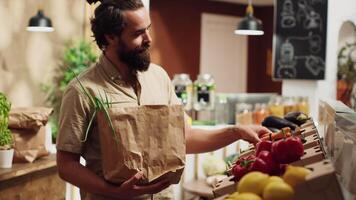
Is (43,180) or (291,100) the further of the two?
(291,100)

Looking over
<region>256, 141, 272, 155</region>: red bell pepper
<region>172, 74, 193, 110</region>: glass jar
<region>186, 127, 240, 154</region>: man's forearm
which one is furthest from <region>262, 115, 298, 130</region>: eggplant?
<region>172, 74, 193, 110</region>: glass jar

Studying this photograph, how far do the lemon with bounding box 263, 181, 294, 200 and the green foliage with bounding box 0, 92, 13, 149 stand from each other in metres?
2.08

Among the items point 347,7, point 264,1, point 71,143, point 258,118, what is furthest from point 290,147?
point 264,1

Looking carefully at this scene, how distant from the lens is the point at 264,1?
11.0 meters

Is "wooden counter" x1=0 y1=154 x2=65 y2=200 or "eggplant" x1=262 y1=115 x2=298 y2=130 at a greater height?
"eggplant" x1=262 y1=115 x2=298 y2=130

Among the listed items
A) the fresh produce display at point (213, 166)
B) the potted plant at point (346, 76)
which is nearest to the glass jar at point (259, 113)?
the fresh produce display at point (213, 166)

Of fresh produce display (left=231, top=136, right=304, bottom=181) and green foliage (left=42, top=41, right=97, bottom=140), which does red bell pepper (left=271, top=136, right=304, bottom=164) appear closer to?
fresh produce display (left=231, top=136, right=304, bottom=181)

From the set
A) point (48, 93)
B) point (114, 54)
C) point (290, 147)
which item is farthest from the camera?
point (48, 93)

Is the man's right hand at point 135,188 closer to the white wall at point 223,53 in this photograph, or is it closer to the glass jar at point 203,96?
the glass jar at point 203,96

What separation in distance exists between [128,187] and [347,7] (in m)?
5.94

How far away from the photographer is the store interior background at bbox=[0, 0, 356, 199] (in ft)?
19.5

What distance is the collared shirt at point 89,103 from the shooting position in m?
2.18

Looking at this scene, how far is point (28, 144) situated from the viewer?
341cm

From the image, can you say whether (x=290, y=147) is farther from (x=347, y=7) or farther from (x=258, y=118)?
(x=347, y=7)
